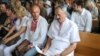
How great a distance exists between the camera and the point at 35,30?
2156mm

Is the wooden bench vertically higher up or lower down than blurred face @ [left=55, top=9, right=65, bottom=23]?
lower down

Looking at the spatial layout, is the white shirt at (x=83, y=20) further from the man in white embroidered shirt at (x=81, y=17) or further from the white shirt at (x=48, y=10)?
the white shirt at (x=48, y=10)

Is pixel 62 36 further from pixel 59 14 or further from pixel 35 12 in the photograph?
pixel 35 12

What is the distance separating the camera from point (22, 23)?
2260 millimetres

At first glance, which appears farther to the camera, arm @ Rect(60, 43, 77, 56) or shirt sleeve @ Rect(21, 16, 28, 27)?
shirt sleeve @ Rect(21, 16, 28, 27)

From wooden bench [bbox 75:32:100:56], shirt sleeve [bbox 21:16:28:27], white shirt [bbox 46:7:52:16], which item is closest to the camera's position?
wooden bench [bbox 75:32:100:56]

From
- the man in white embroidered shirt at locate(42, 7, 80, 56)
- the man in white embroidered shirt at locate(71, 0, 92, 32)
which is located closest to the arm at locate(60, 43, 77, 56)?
the man in white embroidered shirt at locate(42, 7, 80, 56)

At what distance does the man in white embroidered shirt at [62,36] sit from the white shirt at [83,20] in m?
0.04

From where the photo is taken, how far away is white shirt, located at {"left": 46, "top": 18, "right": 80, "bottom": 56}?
186cm

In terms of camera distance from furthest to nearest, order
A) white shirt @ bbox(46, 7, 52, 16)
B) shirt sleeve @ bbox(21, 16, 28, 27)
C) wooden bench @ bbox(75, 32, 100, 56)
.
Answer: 1. shirt sleeve @ bbox(21, 16, 28, 27)
2. white shirt @ bbox(46, 7, 52, 16)
3. wooden bench @ bbox(75, 32, 100, 56)

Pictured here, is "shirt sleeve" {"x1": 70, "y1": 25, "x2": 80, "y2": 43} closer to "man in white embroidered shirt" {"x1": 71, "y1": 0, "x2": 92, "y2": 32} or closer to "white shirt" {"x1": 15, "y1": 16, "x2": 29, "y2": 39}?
"man in white embroidered shirt" {"x1": 71, "y1": 0, "x2": 92, "y2": 32}

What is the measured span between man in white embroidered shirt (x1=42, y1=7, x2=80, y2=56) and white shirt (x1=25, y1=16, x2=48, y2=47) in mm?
97

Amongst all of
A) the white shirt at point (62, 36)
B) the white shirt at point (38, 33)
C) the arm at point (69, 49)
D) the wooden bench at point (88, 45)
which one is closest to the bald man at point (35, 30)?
the white shirt at point (38, 33)

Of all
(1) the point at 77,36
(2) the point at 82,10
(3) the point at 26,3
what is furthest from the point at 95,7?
(3) the point at 26,3
